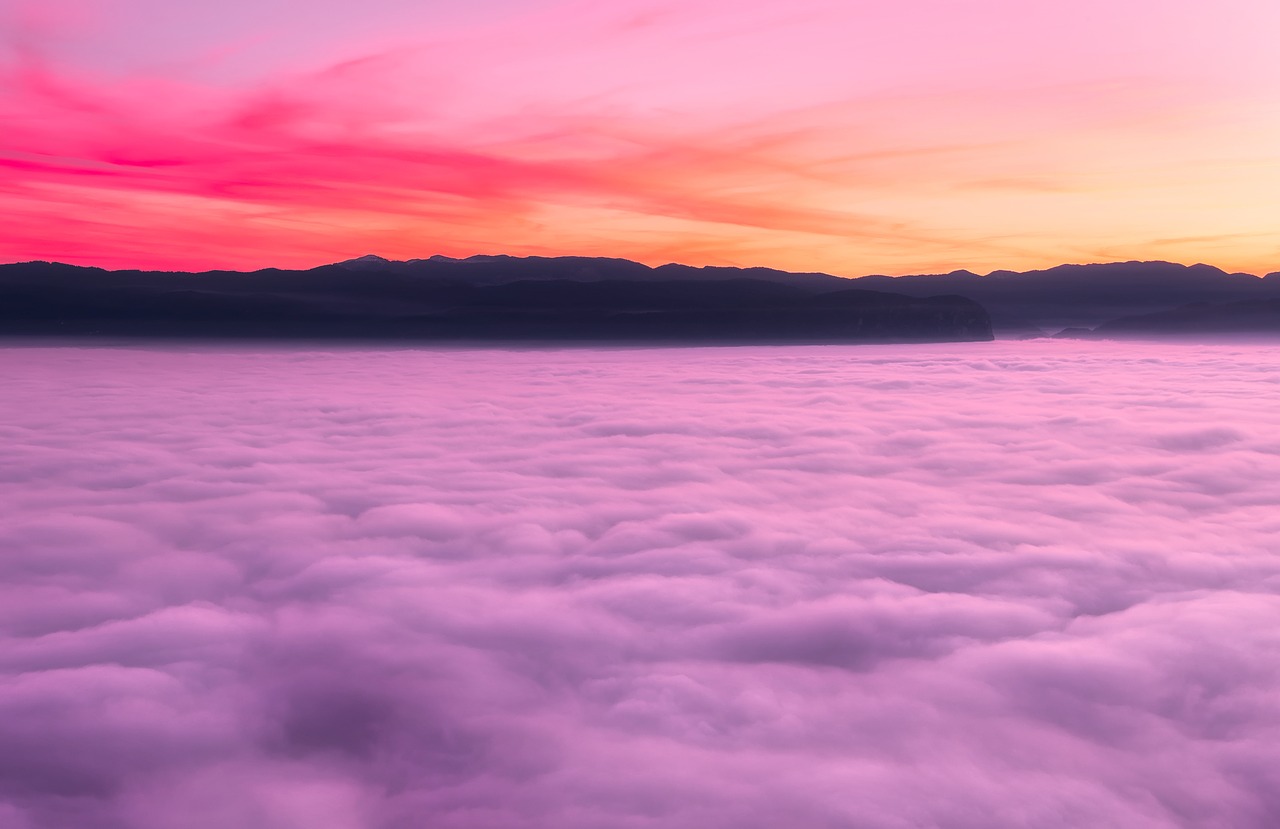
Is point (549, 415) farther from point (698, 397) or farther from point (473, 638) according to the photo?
point (473, 638)

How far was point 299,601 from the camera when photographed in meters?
9.88

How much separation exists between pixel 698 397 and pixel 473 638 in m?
36.0

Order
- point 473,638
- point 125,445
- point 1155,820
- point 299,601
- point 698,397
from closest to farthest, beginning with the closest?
point 1155,820, point 473,638, point 299,601, point 125,445, point 698,397

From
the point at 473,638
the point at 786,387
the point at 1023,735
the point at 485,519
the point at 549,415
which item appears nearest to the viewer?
the point at 1023,735

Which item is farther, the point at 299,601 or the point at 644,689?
the point at 299,601

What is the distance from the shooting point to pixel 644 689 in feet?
24.0

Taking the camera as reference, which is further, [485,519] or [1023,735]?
[485,519]

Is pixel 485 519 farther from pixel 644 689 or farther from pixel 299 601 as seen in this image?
pixel 644 689

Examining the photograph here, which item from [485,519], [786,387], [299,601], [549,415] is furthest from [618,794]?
[786,387]

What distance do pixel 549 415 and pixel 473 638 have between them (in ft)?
86.6

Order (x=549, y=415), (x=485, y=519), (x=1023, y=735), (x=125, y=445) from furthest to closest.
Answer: (x=549, y=415)
(x=125, y=445)
(x=485, y=519)
(x=1023, y=735)

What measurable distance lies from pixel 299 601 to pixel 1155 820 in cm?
831

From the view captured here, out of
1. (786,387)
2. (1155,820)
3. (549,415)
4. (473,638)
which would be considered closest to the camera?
(1155,820)

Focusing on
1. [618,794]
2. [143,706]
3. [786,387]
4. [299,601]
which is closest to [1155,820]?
[618,794]
